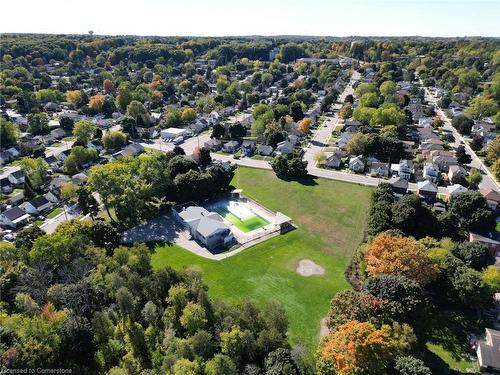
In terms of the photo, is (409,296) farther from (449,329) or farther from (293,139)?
(293,139)

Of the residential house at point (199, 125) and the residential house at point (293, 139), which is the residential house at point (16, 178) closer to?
the residential house at point (199, 125)

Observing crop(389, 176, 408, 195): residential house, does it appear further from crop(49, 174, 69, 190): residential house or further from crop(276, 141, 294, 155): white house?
crop(49, 174, 69, 190): residential house

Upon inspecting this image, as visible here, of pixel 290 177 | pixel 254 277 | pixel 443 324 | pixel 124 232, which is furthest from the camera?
pixel 290 177

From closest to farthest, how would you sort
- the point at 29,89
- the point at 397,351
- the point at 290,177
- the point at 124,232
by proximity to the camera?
the point at 397,351, the point at 124,232, the point at 290,177, the point at 29,89

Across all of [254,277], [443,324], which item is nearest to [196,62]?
[254,277]

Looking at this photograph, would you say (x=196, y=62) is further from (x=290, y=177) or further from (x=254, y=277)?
(x=254, y=277)

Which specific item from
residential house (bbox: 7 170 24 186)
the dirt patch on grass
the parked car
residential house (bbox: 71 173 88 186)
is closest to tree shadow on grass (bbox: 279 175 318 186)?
the dirt patch on grass
